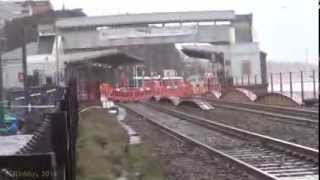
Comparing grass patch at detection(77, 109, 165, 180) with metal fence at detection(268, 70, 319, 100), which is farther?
metal fence at detection(268, 70, 319, 100)

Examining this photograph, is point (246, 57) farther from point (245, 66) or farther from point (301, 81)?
point (301, 81)

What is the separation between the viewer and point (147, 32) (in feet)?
235

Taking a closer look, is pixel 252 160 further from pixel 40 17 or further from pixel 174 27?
pixel 40 17

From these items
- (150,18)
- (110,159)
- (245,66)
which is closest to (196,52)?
(245,66)

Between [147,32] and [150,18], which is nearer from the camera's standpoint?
[147,32]

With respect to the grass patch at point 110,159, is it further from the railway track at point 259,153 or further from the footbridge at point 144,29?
the footbridge at point 144,29

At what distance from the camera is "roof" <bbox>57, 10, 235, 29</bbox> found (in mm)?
74938

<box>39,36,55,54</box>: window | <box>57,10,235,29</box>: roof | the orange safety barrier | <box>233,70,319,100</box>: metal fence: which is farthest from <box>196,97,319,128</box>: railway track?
<box>57,10,235,29</box>: roof

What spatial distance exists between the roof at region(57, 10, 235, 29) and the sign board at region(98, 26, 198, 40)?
3452mm

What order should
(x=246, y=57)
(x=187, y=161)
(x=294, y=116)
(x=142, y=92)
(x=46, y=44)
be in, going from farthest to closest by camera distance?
1. (x=246, y=57)
2. (x=46, y=44)
3. (x=142, y=92)
4. (x=294, y=116)
5. (x=187, y=161)

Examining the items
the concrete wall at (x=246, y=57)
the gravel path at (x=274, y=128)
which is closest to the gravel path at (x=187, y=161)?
the gravel path at (x=274, y=128)

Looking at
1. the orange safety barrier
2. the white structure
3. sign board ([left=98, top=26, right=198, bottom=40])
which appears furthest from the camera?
sign board ([left=98, top=26, right=198, bottom=40])

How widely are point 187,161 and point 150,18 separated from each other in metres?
61.7

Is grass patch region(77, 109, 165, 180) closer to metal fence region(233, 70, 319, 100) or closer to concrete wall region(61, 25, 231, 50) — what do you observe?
metal fence region(233, 70, 319, 100)
